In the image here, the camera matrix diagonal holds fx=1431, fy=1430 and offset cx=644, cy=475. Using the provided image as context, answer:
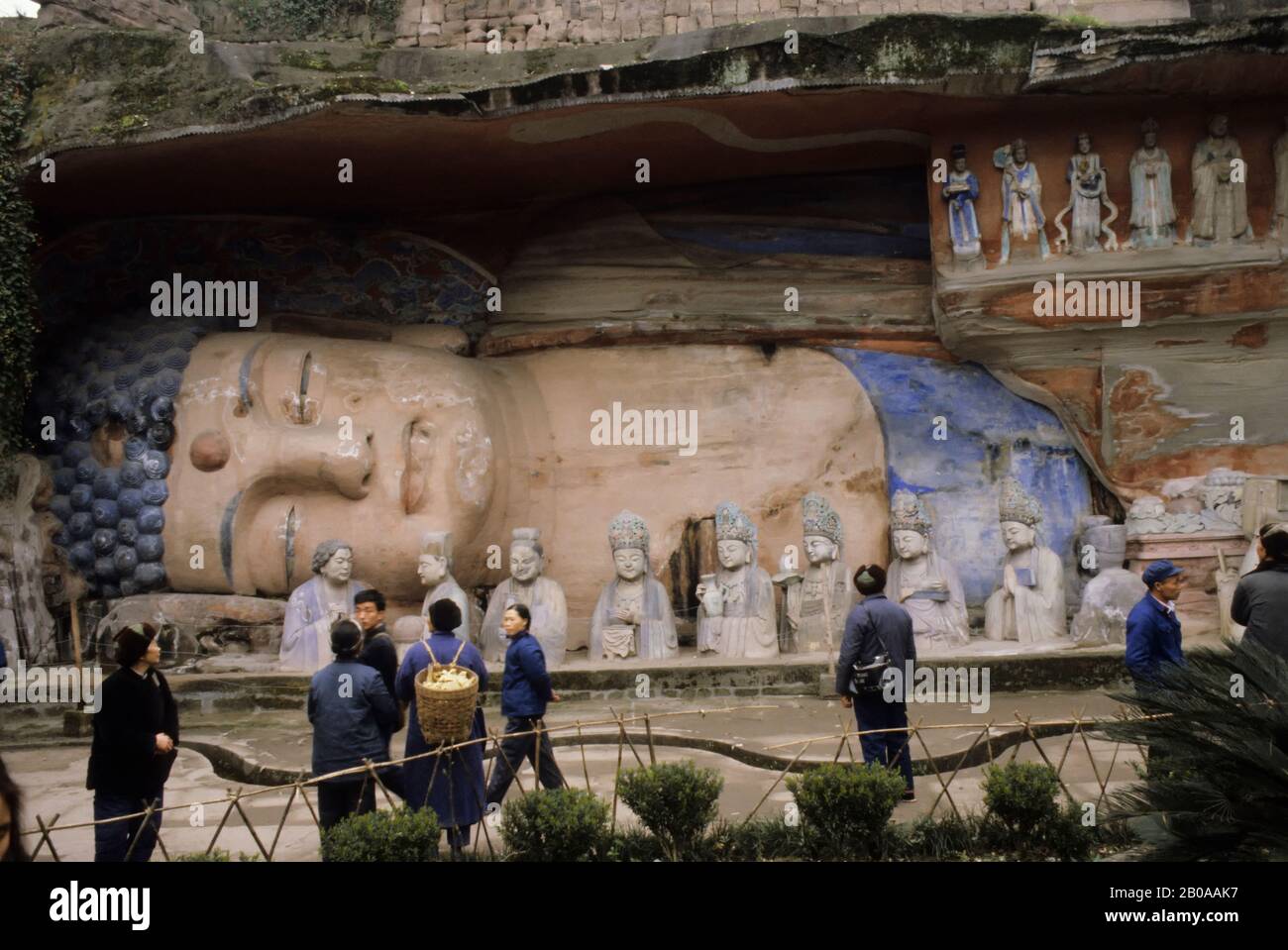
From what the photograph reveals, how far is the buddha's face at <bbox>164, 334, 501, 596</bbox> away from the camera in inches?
439

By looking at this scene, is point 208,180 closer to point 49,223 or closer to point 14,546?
point 49,223

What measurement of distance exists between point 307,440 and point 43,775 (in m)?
3.50

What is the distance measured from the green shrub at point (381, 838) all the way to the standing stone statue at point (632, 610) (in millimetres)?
4896

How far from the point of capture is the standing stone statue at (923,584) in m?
10.6

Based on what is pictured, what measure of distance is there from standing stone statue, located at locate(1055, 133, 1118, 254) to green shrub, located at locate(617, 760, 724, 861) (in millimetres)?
6210

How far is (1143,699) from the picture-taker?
5.41m

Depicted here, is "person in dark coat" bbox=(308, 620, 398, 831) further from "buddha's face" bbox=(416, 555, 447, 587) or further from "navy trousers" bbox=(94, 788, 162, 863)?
"buddha's face" bbox=(416, 555, 447, 587)

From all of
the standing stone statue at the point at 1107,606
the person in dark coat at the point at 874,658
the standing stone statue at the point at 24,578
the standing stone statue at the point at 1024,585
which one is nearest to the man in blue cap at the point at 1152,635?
the person in dark coat at the point at 874,658

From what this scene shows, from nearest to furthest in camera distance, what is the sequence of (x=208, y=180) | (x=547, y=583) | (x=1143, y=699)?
(x=1143, y=699)
(x=547, y=583)
(x=208, y=180)

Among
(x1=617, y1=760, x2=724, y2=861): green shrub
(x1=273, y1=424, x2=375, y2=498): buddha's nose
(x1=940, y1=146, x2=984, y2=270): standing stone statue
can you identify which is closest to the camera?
(x1=617, y1=760, x2=724, y2=861): green shrub

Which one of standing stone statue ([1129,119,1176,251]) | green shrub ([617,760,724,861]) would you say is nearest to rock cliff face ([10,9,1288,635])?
standing stone statue ([1129,119,1176,251])

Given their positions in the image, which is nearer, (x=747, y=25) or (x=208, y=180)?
(x=747, y=25)

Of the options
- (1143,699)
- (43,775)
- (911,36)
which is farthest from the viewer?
(911,36)

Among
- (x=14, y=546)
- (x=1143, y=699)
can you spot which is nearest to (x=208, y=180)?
(x=14, y=546)
